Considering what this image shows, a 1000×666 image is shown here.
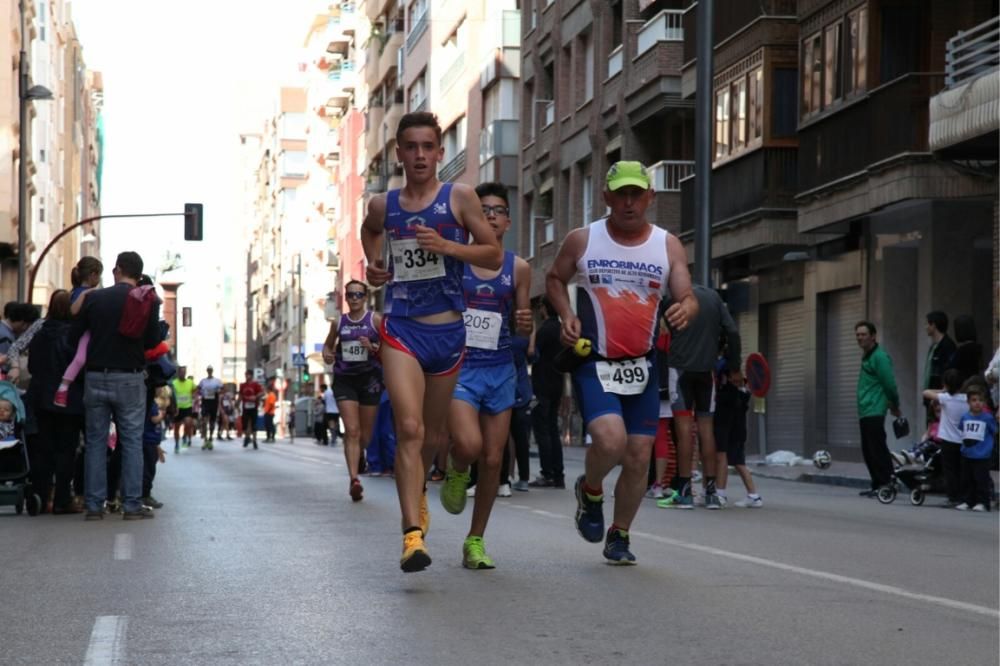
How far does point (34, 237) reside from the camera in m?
74.9

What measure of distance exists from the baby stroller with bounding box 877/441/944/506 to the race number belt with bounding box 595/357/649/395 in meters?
9.52

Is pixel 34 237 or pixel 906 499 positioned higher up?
pixel 34 237

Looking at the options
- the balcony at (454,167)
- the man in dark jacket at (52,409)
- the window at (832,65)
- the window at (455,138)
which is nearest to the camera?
the man in dark jacket at (52,409)

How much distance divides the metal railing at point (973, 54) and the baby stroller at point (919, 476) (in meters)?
7.14

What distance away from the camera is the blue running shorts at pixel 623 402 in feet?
32.2

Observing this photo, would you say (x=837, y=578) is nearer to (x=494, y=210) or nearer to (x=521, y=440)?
(x=494, y=210)

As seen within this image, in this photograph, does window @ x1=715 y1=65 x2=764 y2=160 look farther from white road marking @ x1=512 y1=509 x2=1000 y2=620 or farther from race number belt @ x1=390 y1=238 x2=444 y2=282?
race number belt @ x1=390 y1=238 x2=444 y2=282

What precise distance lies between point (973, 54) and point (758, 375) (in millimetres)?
5027

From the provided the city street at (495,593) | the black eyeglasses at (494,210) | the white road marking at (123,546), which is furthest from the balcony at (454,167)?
the black eyeglasses at (494,210)

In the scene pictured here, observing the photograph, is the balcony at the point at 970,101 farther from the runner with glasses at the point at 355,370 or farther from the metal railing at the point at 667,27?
the metal railing at the point at 667,27

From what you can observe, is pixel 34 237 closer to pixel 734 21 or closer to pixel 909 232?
pixel 734 21

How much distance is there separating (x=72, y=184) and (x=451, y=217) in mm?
94448

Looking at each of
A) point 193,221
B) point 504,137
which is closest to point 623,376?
point 193,221

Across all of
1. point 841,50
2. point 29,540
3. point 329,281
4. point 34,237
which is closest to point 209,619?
point 29,540
